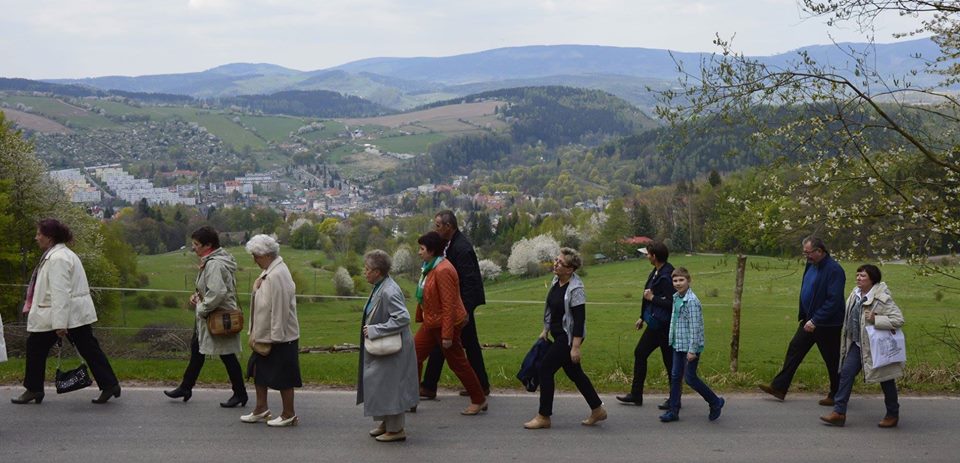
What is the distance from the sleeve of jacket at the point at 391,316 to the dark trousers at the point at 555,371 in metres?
1.47

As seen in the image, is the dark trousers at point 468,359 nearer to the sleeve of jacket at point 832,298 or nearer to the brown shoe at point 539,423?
the brown shoe at point 539,423

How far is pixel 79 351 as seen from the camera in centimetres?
934

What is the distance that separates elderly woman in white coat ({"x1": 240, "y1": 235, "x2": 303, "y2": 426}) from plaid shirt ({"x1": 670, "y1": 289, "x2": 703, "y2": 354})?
370 cm

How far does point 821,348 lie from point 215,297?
6348 millimetres

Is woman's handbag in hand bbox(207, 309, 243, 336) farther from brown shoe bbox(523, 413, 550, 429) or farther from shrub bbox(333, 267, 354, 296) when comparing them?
shrub bbox(333, 267, 354, 296)

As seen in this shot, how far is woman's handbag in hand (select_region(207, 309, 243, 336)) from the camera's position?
900 centimetres

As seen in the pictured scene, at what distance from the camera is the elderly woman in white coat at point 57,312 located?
912 centimetres

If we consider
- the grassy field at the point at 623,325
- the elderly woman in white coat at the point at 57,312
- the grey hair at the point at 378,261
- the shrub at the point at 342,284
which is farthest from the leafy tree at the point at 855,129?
the shrub at the point at 342,284

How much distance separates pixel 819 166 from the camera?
37.4 feet

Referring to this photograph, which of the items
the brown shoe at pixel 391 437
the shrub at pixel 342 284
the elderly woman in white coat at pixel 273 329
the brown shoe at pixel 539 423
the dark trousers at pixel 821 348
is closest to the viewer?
the brown shoe at pixel 391 437

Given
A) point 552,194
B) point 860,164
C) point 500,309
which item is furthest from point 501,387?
point 552,194

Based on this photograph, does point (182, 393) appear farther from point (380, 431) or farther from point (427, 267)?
point (427, 267)

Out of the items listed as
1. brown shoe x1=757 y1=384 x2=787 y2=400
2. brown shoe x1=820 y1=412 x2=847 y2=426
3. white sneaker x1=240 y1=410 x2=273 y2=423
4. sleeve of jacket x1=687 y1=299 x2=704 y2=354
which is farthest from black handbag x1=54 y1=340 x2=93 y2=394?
brown shoe x1=820 y1=412 x2=847 y2=426

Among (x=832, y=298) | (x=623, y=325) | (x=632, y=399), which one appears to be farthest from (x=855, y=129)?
(x=623, y=325)
